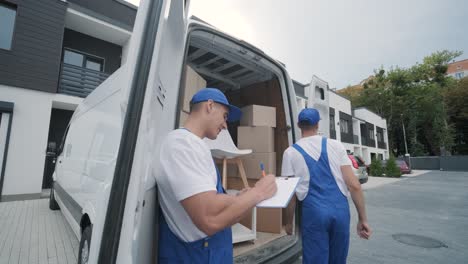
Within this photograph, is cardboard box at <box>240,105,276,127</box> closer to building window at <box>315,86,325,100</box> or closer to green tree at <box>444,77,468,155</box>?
building window at <box>315,86,325,100</box>

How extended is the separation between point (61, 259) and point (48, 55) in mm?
7302

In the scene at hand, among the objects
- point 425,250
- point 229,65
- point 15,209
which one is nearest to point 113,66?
point 15,209

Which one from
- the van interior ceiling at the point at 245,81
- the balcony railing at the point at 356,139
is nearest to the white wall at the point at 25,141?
the van interior ceiling at the point at 245,81

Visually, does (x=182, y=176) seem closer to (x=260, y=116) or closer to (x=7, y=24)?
(x=260, y=116)

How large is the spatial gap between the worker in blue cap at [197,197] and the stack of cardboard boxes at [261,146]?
196 centimetres

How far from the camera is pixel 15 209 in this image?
5512 millimetres

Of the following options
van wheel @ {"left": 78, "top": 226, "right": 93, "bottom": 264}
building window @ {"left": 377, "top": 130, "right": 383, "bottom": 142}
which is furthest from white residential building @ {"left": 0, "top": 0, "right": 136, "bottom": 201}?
building window @ {"left": 377, "top": 130, "right": 383, "bottom": 142}

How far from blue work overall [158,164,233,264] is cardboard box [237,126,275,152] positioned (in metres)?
2.15

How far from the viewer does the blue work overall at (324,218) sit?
1.89 metres

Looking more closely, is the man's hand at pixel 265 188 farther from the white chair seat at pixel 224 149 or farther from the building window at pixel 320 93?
the building window at pixel 320 93

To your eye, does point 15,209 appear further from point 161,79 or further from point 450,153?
point 450,153

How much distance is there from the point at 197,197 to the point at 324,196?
141 centimetres

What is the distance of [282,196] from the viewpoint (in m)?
1.28

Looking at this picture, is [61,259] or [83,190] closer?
[83,190]
